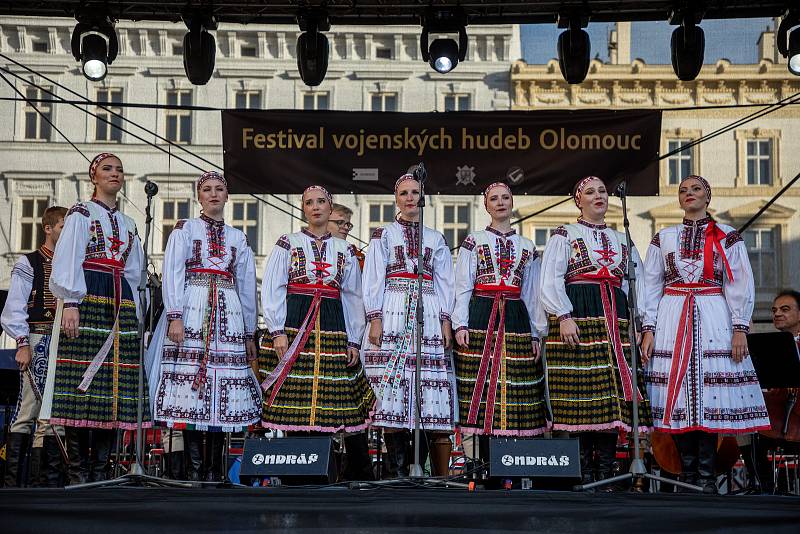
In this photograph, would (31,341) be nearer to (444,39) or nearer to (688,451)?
(444,39)

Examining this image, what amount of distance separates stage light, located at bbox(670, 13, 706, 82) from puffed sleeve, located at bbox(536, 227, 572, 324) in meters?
2.32

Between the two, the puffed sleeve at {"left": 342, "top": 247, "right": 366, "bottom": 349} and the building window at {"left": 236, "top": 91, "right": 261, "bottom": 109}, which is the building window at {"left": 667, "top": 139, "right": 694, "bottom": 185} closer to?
the building window at {"left": 236, "top": 91, "right": 261, "bottom": 109}

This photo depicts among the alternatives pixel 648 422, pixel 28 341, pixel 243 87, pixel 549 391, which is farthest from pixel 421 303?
pixel 243 87

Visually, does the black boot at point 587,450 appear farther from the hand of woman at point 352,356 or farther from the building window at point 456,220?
the building window at point 456,220

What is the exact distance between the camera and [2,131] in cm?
2872

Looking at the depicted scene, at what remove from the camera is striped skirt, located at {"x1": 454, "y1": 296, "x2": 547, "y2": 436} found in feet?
22.4

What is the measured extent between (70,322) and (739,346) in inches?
166

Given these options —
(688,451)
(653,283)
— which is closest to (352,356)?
(653,283)

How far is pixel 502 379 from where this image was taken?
688cm

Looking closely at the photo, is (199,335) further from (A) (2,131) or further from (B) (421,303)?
(A) (2,131)

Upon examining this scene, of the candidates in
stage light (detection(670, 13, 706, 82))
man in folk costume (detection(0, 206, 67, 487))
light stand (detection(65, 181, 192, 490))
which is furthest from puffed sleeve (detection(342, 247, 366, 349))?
stage light (detection(670, 13, 706, 82))

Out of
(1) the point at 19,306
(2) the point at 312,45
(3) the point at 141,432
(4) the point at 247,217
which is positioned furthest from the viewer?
(4) the point at 247,217

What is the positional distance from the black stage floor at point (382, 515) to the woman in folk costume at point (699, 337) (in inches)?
86.9

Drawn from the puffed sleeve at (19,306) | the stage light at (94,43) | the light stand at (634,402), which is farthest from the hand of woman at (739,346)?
the stage light at (94,43)
